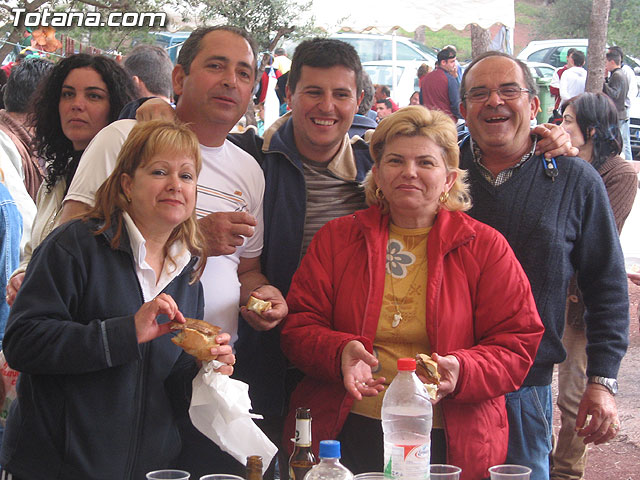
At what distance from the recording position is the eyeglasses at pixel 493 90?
3059 mm

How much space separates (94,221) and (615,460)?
4270 mm

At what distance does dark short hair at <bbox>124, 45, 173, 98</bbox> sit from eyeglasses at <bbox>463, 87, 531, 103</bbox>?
10.8ft

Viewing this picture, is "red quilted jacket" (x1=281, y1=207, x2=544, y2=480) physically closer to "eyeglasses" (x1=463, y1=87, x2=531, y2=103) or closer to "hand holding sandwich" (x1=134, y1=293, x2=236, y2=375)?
"hand holding sandwich" (x1=134, y1=293, x2=236, y2=375)

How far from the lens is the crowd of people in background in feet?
7.55

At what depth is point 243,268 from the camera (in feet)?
10.3

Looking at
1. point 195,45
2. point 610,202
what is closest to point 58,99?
point 195,45

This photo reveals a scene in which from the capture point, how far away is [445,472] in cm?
214

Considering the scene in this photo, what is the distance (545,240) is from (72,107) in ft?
6.98

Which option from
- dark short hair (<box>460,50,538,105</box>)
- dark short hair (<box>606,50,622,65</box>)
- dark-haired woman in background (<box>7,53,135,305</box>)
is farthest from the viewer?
dark short hair (<box>606,50,622,65</box>)

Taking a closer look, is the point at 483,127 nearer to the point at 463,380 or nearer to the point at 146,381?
the point at 463,380

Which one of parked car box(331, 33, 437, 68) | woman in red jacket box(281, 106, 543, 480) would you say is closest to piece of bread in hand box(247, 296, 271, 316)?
woman in red jacket box(281, 106, 543, 480)

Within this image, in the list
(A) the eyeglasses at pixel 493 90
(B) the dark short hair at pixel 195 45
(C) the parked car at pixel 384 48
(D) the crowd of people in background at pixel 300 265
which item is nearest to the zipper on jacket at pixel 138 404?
(D) the crowd of people in background at pixel 300 265

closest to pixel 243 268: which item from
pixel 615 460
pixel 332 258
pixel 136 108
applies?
pixel 332 258

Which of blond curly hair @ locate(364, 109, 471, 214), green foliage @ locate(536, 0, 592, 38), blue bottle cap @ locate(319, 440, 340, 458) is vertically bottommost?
blue bottle cap @ locate(319, 440, 340, 458)
